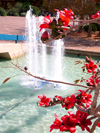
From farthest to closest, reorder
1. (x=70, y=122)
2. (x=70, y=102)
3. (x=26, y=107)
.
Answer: (x=26, y=107) → (x=70, y=102) → (x=70, y=122)

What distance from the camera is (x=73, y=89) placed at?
13.3 ft

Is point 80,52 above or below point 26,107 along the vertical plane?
above

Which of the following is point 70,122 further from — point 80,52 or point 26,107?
point 80,52

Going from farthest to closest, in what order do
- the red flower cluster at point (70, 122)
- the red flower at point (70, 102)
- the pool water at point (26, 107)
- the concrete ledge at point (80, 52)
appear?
the concrete ledge at point (80, 52) → the pool water at point (26, 107) → the red flower at point (70, 102) → the red flower cluster at point (70, 122)

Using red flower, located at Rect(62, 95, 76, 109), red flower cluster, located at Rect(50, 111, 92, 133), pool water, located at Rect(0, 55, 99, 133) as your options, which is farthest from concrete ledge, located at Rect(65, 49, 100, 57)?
red flower cluster, located at Rect(50, 111, 92, 133)

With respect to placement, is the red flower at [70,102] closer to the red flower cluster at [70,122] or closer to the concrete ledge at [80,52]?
the red flower cluster at [70,122]

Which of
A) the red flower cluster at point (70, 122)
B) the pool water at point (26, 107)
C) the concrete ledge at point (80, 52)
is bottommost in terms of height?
the pool water at point (26, 107)

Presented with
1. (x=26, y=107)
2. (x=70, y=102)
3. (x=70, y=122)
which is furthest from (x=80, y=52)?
(x=70, y=122)

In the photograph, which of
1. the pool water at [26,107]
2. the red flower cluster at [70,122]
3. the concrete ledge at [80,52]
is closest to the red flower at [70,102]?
the red flower cluster at [70,122]

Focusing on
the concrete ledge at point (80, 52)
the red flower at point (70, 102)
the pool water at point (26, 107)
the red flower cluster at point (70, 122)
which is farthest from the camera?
the concrete ledge at point (80, 52)

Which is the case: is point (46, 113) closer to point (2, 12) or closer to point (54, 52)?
point (54, 52)

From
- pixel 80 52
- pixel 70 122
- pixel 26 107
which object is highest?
pixel 70 122

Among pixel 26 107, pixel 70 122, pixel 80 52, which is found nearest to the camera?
pixel 70 122

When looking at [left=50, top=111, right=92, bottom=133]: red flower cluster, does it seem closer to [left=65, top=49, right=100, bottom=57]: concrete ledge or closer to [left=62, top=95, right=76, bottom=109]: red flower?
[left=62, top=95, right=76, bottom=109]: red flower
